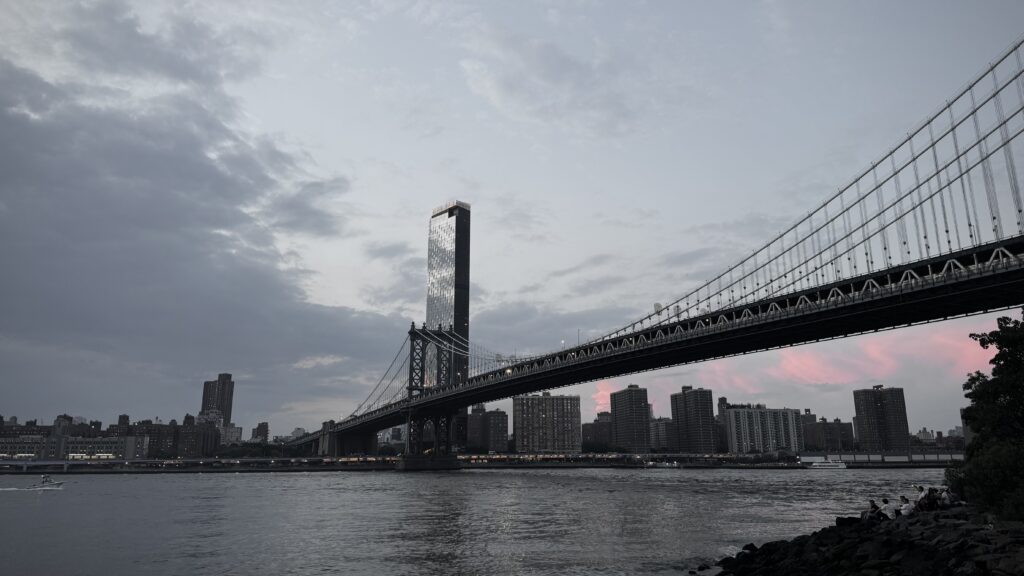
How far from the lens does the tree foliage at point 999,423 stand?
20.0m

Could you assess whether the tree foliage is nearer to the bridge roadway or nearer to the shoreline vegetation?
the shoreline vegetation

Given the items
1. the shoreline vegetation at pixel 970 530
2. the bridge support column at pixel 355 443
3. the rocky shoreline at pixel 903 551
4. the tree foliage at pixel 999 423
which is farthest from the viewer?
the bridge support column at pixel 355 443

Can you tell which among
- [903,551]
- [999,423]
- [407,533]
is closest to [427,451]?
[407,533]

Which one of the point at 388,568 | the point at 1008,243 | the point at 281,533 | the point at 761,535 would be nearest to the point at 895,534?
the point at 761,535

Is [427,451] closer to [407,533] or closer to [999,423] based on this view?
[407,533]

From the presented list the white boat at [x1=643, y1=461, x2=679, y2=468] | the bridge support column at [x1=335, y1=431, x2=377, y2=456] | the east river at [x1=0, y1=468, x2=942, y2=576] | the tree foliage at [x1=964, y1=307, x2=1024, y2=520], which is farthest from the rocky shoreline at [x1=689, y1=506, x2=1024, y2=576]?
the white boat at [x1=643, y1=461, x2=679, y2=468]

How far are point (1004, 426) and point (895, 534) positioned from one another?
7.11 meters

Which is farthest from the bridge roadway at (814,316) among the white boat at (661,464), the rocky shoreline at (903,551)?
the white boat at (661,464)

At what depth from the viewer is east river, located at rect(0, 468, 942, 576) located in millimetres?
24391

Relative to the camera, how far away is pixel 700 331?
6650cm

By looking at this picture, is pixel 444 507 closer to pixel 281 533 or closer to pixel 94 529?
pixel 281 533

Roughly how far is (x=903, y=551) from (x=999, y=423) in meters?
10.0

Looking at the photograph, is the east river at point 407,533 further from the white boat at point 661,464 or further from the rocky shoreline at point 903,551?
the white boat at point 661,464

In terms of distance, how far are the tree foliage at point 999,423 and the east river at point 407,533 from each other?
8638mm
